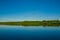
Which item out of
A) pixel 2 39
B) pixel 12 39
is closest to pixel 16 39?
pixel 12 39

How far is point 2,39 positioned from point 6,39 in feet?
0.96

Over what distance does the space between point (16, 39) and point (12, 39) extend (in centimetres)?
30

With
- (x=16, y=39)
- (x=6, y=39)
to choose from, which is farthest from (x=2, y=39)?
(x=16, y=39)

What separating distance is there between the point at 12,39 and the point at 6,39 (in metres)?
0.45

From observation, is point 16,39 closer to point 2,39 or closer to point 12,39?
point 12,39

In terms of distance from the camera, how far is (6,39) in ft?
28.1

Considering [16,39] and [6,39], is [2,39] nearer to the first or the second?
[6,39]

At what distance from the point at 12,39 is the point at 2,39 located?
Answer: 0.75m

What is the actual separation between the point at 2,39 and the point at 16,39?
1.05 m

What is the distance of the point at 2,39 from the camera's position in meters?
8.55

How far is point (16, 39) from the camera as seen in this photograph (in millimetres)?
8523
